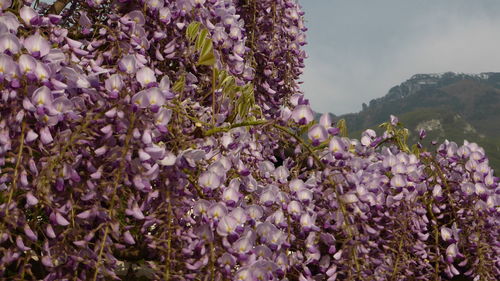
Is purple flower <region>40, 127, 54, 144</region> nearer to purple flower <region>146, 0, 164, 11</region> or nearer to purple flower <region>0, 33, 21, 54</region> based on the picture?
purple flower <region>0, 33, 21, 54</region>

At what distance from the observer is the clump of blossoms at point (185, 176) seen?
1.77 metres

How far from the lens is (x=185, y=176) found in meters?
2.00

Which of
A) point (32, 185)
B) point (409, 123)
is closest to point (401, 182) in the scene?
point (32, 185)

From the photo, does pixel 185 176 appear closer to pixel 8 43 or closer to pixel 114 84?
pixel 114 84

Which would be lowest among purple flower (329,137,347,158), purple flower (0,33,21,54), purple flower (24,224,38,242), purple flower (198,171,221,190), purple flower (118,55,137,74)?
purple flower (24,224,38,242)

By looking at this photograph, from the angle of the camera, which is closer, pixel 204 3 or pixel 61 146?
pixel 61 146

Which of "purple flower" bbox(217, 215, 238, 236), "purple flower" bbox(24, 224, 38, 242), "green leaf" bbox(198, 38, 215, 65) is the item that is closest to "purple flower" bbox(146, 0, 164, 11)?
"green leaf" bbox(198, 38, 215, 65)

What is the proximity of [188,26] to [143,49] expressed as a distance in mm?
299

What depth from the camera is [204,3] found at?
2832mm

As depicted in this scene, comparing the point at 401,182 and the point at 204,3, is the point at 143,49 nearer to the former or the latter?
the point at 204,3

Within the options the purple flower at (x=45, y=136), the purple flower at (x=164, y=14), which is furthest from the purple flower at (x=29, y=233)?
the purple flower at (x=164, y=14)

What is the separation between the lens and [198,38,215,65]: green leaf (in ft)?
8.08

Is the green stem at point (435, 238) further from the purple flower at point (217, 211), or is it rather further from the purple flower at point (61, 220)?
the purple flower at point (61, 220)

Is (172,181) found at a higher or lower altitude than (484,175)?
lower
